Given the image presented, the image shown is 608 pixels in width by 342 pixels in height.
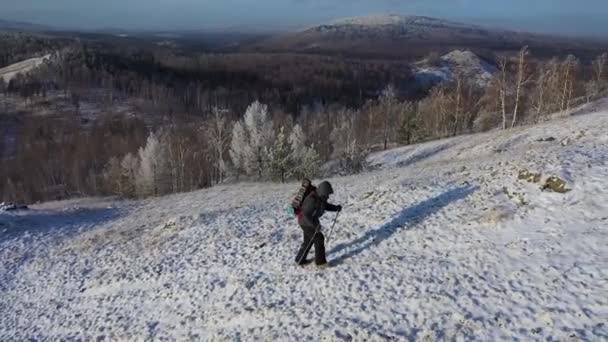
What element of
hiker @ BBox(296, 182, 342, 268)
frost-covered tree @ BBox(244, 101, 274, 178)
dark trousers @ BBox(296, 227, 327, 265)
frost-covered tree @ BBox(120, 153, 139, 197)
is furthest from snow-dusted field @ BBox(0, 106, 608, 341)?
frost-covered tree @ BBox(120, 153, 139, 197)

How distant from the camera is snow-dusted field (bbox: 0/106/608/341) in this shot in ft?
38.9

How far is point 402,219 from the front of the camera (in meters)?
18.3

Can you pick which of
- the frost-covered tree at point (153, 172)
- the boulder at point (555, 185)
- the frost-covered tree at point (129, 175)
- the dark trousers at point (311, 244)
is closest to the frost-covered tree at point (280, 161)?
the frost-covered tree at point (153, 172)

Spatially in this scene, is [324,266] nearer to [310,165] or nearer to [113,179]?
[310,165]

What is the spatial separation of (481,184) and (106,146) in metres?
98.3

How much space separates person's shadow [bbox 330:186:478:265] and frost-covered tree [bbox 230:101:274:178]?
34.8m

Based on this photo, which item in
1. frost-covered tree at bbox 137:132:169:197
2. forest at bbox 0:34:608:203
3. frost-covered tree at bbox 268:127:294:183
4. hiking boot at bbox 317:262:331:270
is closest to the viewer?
hiking boot at bbox 317:262:331:270

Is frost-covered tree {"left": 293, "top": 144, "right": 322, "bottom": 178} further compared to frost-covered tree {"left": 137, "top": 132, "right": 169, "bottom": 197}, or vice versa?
frost-covered tree {"left": 137, "top": 132, "right": 169, "bottom": 197}

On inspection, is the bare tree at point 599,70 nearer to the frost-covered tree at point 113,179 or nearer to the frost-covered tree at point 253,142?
the frost-covered tree at point 253,142

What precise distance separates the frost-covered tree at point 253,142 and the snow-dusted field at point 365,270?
32015mm

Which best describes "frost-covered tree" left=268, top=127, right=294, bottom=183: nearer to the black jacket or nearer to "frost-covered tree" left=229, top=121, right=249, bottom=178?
"frost-covered tree" left=229, top=121, right=249, bottom=178

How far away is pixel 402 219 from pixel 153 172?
159 ft

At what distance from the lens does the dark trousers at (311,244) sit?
1487cm

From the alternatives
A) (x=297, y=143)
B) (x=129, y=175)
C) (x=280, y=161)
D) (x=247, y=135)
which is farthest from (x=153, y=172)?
(x=280, y=161)
